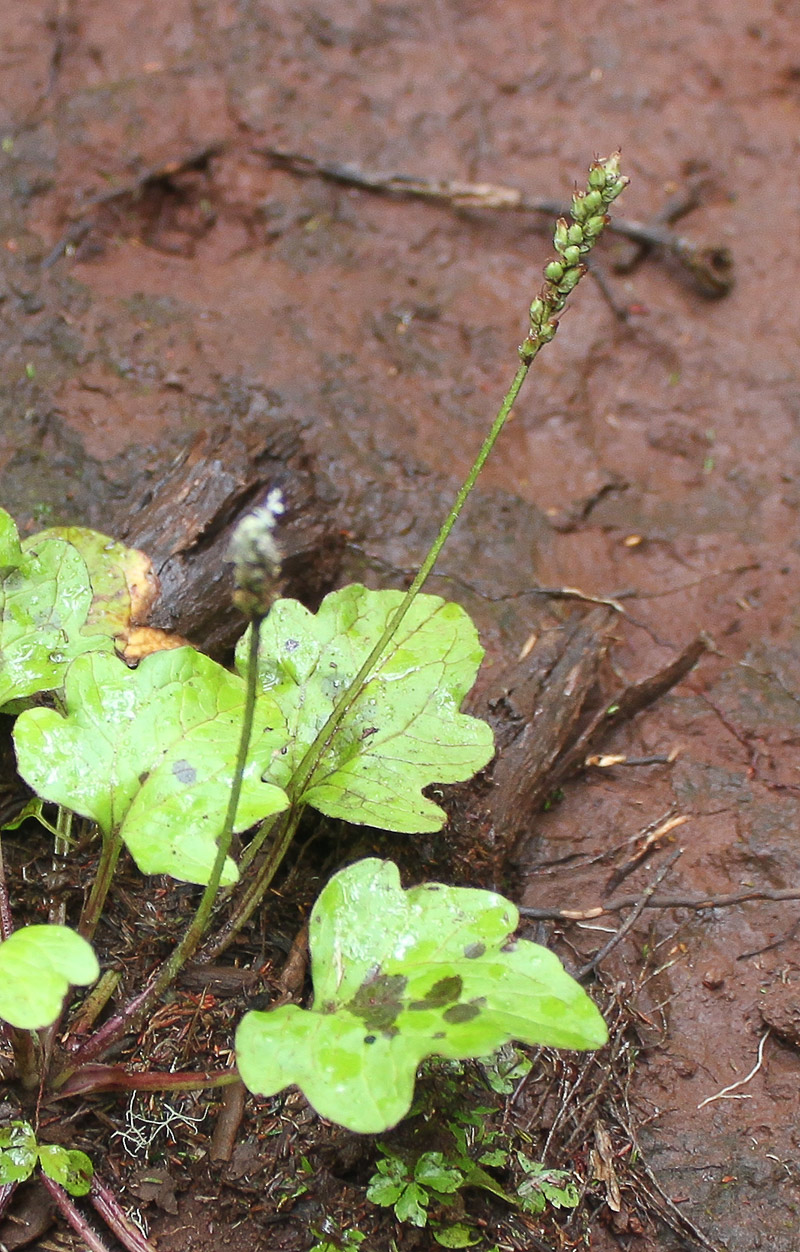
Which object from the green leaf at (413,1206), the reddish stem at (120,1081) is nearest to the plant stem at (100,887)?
the reddish stem at (120,1081)

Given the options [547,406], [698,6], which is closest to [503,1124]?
[547,406]

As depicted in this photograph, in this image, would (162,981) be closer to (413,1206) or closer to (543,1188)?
(413,1206)

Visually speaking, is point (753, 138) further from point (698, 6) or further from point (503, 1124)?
point (503, 1124)

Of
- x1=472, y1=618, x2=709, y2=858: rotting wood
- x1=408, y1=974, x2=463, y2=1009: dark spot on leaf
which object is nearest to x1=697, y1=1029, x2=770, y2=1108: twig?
x1=472, y1=618, x2=709, y2=858: rotting wood

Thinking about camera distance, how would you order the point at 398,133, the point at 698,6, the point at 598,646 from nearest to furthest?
the point at 598,646 → the point at 398,133 → the point at 698,6

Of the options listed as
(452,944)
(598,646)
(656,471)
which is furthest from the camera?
(656,471)

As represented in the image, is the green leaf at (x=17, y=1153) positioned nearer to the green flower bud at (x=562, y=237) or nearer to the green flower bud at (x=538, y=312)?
the green flower bud at (x=538, y=312)

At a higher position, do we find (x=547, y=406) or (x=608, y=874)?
(x=547, y=406)
